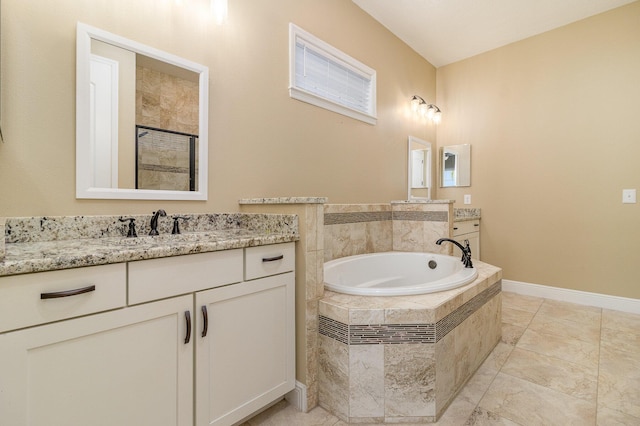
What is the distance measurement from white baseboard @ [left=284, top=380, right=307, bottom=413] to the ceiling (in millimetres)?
3065

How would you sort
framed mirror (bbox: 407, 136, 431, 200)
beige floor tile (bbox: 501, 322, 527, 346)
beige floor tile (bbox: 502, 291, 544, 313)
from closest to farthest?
beige floor tile (bbox: 501, 322, 527, 346) → beige floor tile (bbox: 502, 291, 544, 313) → framed mirror (bbox: 407, 136, 431, 200)

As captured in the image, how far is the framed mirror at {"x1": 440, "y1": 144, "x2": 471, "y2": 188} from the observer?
12.1 ft

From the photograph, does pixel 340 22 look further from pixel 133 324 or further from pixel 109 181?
pixel 133 324

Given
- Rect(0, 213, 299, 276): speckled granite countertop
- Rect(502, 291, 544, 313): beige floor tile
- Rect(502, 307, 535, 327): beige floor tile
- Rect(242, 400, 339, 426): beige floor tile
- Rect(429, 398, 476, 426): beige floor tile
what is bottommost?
Rect(242, 400, 339, 426): beige floor tile

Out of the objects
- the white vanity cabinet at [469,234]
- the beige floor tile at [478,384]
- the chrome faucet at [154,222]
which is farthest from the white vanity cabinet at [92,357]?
the white vanity cabinet at [469,234]

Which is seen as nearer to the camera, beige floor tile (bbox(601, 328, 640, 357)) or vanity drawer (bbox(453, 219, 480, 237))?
beige floor tile (bbox(601, 328, 640, 357))

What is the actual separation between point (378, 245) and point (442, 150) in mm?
1885

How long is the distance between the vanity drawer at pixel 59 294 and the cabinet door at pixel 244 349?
297 millimetres

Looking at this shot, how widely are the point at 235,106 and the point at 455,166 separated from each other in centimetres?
295

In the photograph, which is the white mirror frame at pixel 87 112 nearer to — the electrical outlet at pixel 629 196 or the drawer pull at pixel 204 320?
the drawer pull at pixel 204 320

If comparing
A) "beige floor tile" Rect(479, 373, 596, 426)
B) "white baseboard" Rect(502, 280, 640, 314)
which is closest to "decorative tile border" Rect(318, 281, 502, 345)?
"beige floor tile" Rect(479, 373, 596, 426)

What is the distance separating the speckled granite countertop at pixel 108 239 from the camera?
867 mm

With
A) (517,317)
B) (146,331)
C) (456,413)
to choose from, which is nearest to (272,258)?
(146,331)

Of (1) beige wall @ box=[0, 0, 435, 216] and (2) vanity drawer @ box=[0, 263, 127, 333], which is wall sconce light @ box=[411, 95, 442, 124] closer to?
(1) beige wall @ box=[0, 0, 435, 216]
